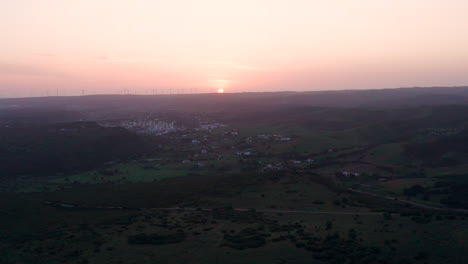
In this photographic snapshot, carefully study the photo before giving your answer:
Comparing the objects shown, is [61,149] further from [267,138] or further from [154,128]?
[154,128]

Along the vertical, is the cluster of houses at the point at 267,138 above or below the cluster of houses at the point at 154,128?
below

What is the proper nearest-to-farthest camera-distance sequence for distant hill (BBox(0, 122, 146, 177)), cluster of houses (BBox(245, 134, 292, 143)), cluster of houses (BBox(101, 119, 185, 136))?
1. distant hill (BBox(0, 122, 146, 177))
2. cluster of houses (BBox(245, 134, 292, 143))
3. cluster of houses (BBox(101, 119, 185, 136))

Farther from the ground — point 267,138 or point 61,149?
point 267,138

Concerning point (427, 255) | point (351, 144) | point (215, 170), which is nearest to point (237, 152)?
point (215, 170)

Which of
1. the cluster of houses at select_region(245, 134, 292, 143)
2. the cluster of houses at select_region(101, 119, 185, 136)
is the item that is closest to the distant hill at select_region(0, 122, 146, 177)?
the cluster of houses at select_region(101, 119, 185, 136)

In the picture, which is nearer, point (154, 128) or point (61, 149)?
point (61, 149)

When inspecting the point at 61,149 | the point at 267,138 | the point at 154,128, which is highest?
the point at 154,128

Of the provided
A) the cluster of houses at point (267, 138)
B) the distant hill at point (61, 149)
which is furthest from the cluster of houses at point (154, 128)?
the cluster of houses at point (267, 138)

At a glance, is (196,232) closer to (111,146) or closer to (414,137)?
(111,146)

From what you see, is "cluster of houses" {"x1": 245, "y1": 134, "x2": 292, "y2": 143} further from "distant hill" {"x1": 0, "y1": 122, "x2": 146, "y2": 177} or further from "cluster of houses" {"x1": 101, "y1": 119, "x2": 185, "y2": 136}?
"cluster of houses" {"x1": 101, "y1": 119, "x2": 185, "y2": 136}

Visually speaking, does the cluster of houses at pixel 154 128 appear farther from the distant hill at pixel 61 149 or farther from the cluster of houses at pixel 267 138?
the cluster of houses at pixel 267 138

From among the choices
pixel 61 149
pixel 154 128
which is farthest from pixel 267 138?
pixel 61 149
